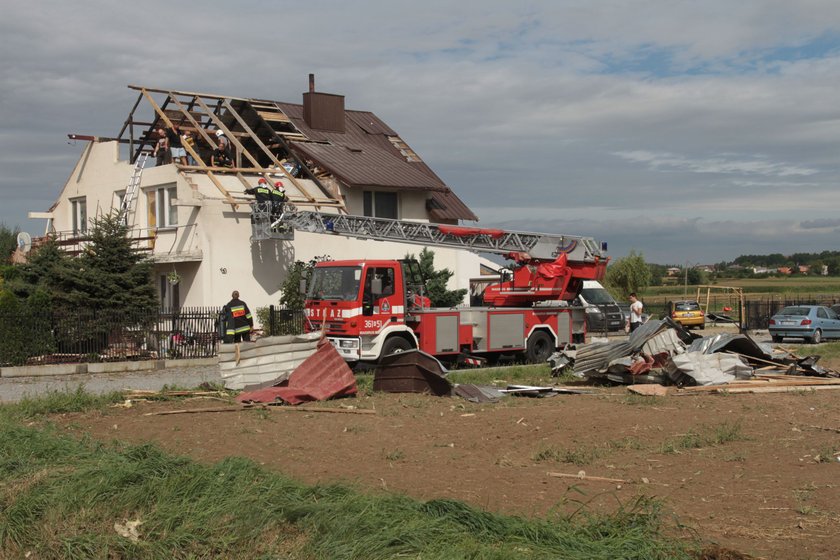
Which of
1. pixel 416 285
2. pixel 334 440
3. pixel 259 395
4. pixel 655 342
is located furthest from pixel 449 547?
pixel 416 285

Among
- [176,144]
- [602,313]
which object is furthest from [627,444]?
[602,313]

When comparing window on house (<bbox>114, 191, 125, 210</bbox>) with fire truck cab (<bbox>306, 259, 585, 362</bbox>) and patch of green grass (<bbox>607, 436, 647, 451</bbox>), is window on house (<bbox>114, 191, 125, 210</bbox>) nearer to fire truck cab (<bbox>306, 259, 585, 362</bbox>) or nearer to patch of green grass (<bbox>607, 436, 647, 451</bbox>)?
fire truck cab (<bbox>306, 259, 585, 362</bbox>)

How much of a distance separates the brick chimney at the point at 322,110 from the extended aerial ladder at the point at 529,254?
1401cm

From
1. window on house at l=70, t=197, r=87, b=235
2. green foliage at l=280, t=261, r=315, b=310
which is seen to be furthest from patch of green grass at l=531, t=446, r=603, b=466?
window on house at l=70, t=197, r=87, b=235

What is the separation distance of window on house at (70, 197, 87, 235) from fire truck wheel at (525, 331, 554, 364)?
20.8 meters

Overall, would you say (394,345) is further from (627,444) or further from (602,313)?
(602,313)

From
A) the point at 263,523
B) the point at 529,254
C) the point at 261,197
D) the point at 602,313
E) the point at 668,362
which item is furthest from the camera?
the point at 602,313

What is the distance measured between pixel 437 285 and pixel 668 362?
14.9 m

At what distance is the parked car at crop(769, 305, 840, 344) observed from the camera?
104 feet

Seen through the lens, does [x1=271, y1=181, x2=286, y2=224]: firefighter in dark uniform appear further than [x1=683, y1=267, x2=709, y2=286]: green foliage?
No

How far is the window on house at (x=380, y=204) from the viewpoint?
32.9 metres

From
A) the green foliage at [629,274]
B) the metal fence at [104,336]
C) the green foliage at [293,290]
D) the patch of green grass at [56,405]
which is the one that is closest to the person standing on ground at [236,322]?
the metal fence at [104,336]

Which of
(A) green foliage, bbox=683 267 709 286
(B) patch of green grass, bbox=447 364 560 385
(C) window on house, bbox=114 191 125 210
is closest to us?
(B) patch of green grass, bbox=447 364 560 385

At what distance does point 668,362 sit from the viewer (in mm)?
15977
